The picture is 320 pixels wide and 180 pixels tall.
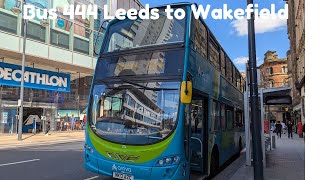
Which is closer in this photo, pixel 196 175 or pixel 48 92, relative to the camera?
pixel 196 175

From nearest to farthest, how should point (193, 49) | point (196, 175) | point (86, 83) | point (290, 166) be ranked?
point (193, 49) < point (196, 175) < point (290, 166) < point (86, 83)

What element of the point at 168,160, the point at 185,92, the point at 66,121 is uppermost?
the point at 185,92

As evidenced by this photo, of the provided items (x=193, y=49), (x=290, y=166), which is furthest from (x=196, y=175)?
(x=290, y=166)

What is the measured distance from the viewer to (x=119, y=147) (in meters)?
7.29

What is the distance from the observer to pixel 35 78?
29.7 m

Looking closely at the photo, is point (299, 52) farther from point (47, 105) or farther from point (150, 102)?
point (150, 102)

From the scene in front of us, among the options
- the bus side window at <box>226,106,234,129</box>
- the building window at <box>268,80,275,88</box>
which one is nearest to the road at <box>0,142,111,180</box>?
the bus side window at <box>226,106,234,129</box>

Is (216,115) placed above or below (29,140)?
above

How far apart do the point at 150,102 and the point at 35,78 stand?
24.7 m

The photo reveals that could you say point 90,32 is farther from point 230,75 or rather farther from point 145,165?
point 145,165

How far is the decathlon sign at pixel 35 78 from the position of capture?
1056 inches

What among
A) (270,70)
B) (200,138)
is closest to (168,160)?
(200,138)

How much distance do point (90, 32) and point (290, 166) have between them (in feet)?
81.8
